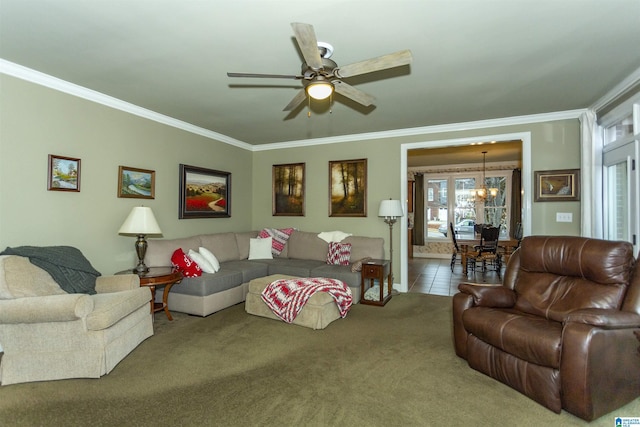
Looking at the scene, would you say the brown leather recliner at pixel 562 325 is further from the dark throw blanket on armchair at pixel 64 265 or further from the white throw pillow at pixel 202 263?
the dark throw blanket on armchair at pixel 64 265

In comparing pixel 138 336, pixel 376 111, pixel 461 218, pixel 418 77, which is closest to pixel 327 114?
pixel 376 111

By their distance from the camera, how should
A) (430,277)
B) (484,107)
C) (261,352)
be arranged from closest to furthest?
(261,352) < (484,107) < (430,277)

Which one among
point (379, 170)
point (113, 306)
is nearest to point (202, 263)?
point (113, 306)

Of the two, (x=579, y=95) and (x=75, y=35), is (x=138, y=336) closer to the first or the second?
(x=75, y=35)

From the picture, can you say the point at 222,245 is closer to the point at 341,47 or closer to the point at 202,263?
the point at 202,263

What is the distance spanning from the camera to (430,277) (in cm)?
658

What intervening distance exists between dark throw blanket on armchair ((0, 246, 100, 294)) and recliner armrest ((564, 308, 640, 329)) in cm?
386

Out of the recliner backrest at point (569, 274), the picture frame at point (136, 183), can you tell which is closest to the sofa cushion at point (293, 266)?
the picture frame at point (136, 183)

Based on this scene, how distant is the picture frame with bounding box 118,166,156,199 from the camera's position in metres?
4.07

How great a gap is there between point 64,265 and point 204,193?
2.52 meters

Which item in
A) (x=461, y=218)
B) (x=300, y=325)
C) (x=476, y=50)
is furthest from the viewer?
(x=461, y=218)

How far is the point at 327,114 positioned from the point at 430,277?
392cm

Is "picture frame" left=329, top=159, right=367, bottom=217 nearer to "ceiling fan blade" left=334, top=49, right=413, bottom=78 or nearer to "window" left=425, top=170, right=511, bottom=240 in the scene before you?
"ceiling fan blade" left=334, top=49, right=413, bottom=78

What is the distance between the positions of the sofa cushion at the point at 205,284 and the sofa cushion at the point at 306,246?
4.99ft
